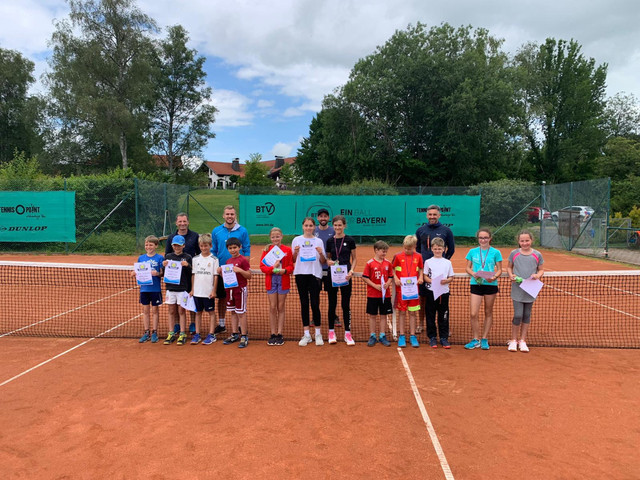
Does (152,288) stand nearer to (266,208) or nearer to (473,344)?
(473,344)

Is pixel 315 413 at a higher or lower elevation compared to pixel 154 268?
lower

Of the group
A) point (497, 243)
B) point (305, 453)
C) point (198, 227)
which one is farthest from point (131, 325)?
point (497, 243)

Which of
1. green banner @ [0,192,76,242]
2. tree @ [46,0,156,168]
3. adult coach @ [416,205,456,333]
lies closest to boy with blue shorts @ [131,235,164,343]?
adult coach @ [416,205,456,333]

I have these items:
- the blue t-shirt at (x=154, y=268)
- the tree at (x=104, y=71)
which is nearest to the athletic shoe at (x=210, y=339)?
the blue t-shirt at (x=154, y=268)

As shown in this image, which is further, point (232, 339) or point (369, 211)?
point (369, 211)

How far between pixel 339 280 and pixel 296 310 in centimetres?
251

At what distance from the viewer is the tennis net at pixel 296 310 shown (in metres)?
6.41

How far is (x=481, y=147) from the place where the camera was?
33.1m

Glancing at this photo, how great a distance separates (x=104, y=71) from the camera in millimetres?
28219

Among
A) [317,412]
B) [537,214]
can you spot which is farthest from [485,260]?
[537,214]

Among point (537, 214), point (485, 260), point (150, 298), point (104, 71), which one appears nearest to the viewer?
point (485, 260)

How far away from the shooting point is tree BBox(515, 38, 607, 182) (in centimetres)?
4416

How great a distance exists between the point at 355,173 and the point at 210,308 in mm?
30273

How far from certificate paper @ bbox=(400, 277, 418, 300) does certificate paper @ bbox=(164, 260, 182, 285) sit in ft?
10.3
